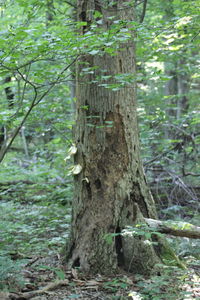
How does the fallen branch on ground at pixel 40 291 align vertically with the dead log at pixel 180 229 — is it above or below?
below

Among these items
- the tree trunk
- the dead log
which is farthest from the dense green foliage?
the dead log

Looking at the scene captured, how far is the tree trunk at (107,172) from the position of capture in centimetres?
397

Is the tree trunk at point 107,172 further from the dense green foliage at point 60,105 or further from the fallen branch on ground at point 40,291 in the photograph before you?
the fallen branch on ground at point 40,291

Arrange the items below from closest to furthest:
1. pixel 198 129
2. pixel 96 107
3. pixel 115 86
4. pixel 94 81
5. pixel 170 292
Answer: pixel 170 292 → pixel 115 86 → pixel 94 81 → pixel 96 107 → pixel 198 129

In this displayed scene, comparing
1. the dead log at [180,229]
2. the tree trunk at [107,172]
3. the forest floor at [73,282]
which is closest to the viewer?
the forest floor at [73,282]

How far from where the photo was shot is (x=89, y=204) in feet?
13.6

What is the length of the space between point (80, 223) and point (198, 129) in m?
5.66

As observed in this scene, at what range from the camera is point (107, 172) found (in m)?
4.08

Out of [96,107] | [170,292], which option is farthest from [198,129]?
[170,292]

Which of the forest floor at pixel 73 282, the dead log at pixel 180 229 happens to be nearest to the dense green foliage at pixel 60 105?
the forest floor at pixel 73 282

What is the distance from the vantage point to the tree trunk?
397 cm

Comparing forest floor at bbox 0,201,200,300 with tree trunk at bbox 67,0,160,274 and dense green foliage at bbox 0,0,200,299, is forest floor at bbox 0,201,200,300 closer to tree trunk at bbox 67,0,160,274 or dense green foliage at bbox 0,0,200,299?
dense green foliage at bbox 0,0,200,299

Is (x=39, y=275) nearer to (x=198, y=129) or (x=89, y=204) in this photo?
(x=89, y=204)

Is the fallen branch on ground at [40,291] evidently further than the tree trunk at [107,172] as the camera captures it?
No
